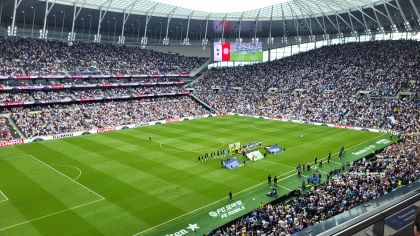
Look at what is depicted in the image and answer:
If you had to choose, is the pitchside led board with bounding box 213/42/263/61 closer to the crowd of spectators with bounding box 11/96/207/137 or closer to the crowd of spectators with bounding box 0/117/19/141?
the crowd of spectators with bounding box 11/96/207/137

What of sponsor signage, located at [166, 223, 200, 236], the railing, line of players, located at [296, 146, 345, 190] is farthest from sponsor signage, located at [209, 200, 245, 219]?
the railing

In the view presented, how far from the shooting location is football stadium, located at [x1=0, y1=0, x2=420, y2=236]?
23.1 m

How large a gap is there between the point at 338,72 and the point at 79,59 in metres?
58.7

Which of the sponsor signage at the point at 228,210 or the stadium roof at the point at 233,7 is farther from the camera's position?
the stadium roof at the point at 233,7

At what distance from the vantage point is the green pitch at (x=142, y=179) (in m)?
23.3

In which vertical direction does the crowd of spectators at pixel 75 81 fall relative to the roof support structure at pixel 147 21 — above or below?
below

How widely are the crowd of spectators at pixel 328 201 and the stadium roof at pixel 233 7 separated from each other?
47.8 m

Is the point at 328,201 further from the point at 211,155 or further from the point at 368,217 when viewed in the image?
the point at 368,217

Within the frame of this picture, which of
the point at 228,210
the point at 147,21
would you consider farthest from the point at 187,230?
the point at 147,21

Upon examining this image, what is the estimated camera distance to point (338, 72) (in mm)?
75500

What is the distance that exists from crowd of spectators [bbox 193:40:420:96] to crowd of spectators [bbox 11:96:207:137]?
50.7ft

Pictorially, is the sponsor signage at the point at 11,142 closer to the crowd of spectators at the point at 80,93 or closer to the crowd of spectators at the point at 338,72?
the crowd of spectators at the point at 80,93

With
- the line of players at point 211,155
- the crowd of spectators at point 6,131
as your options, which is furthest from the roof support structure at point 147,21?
the line of players at point 211,155

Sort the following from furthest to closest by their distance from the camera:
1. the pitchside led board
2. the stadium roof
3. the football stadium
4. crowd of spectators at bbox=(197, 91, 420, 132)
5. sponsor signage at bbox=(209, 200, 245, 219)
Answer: the pitchside led board
the stadium roof
crowd of spectators at bbox=(197, 91, 420, 132)
sponsor signage at bbox=(209, 200, 245, 219)
the football stadium
